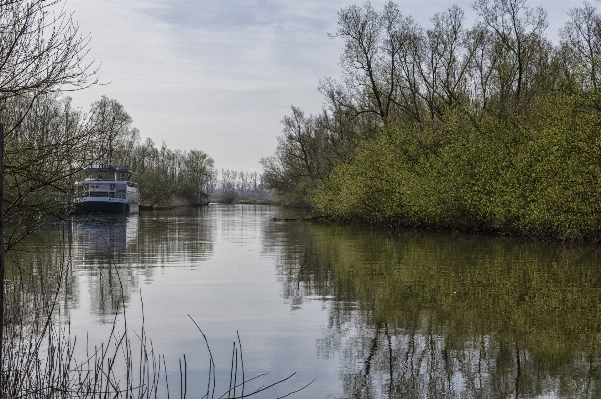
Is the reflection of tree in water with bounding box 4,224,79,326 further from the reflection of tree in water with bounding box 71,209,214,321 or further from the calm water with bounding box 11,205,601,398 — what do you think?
the reflection of tree in water with bounding box 71,209,214,321

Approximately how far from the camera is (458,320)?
38.7 feet

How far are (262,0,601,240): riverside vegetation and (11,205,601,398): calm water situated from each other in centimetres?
322

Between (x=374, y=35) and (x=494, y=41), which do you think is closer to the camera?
(x=494, y=41)

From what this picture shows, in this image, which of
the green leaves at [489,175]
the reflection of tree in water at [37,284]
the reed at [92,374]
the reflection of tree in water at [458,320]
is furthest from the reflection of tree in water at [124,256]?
the green leaves at [489,175]

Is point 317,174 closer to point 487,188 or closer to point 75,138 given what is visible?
point 487,188

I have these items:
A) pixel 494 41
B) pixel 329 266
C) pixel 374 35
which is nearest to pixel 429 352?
pixel 329 266

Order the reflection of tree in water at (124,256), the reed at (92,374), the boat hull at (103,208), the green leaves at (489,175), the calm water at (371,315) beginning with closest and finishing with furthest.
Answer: the reed at (92,374)
the calm water at (371,315)
the reflection of tree in water at (124,256)
the green leaves at (489,175)
the boat hull at (103,208)

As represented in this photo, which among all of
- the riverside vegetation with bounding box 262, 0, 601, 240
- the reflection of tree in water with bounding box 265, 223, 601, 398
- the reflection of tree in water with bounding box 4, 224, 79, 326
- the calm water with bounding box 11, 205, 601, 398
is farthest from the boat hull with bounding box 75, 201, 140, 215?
the reflection of tree in water with bounding box 265, 223, 601, 398

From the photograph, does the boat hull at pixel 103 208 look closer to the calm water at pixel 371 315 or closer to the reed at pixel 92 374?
the calm water at pixel 371 315

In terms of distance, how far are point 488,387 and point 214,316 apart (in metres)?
5.76

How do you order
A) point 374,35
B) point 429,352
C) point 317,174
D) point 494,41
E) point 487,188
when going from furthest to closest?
point 317,174
point 374,35
point 494,41
point 487,188
point 429,352

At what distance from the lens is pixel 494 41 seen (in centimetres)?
4091

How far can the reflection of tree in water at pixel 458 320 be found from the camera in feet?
27.6

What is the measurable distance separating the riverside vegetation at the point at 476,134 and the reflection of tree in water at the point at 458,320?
3.50m
